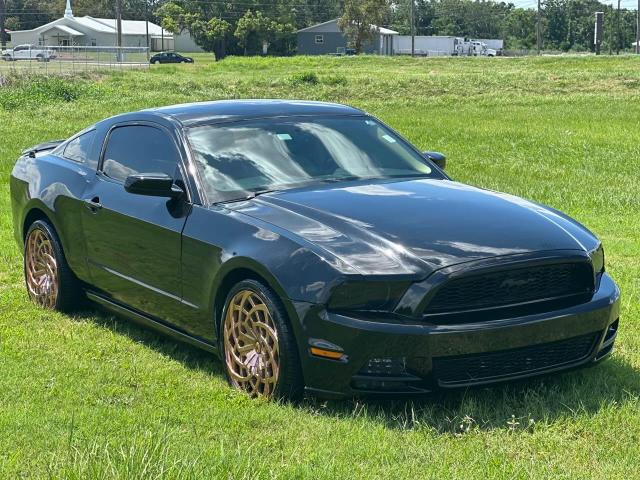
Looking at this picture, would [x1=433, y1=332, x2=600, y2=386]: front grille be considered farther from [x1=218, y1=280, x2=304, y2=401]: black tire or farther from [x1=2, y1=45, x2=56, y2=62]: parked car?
[x1=2, y1=45, x2=56, y2=62]: parked car

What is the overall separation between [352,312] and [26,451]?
154 centimetres

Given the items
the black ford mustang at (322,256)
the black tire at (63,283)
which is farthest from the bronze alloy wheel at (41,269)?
the black ford mustang at (322,256)

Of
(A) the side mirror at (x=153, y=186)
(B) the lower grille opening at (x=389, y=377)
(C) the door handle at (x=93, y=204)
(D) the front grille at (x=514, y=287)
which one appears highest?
(A) the side mirror at (x=153, y=186)

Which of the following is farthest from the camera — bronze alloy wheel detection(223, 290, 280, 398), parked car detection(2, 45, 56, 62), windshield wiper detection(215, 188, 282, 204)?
parked car detection(2, 45, 56, 62)

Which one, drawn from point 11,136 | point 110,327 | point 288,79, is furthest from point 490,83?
point 110,327

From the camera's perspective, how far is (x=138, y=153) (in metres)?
6.64

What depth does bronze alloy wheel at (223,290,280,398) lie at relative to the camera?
16.6ft

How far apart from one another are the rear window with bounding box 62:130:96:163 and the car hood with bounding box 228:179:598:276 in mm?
1993

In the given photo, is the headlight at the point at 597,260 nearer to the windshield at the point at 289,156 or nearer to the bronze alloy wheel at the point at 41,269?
the windshield at the point at 289,156

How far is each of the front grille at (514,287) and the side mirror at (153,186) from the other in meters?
1.85

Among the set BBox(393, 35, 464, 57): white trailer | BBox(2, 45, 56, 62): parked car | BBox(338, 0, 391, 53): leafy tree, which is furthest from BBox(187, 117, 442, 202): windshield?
BBox(393, 35, 464, 57): white trailer

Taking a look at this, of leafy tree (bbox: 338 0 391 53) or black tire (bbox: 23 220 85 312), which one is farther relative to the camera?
leafy tree (bbox: 338 0 391 53)

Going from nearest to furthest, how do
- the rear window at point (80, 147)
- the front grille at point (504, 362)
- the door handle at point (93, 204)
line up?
the front grille at point (504, 362)
the door handle at point (93, 204)
the rear window at point (80, 147)

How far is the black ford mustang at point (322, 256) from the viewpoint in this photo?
186 inches
